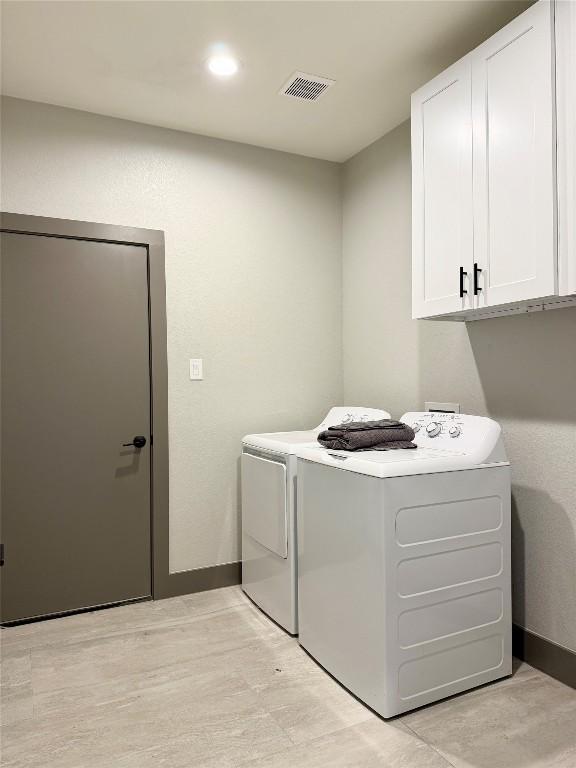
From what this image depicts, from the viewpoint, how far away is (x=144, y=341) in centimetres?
292

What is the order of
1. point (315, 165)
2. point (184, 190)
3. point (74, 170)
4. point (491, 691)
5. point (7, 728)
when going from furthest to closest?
point (315, 165) < point (184, 190) < point (74, 170) < point (491, 691) < point (7, 728)

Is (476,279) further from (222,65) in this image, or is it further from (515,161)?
(222,65)

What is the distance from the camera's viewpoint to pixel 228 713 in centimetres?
191

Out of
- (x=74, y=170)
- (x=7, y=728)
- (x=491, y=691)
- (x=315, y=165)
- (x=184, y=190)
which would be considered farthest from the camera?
(x=315, y=165)

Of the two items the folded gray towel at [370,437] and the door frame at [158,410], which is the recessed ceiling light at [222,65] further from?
the folded gray towel at [370,437]

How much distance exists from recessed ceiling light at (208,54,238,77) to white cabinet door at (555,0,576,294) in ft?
4.29

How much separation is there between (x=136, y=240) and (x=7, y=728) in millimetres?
2217

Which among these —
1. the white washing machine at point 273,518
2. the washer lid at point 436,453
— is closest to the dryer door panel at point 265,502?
the white washing machine at point 273,518

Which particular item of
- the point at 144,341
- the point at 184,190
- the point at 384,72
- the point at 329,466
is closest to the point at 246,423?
the point at 144,341

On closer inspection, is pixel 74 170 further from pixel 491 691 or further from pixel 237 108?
pixel 491 691

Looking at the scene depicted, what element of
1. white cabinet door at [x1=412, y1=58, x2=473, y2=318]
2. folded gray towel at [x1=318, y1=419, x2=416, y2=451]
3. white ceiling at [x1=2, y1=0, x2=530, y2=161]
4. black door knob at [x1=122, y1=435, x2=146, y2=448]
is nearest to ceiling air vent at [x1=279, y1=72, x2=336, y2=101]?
white ceiling at [x1=2, y1=0, x2=530, y2=161]

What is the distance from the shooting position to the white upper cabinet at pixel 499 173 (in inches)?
67.9

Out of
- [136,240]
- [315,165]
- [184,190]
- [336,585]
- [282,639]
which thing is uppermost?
[315,165]

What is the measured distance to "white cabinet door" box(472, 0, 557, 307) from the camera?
1.75 meters
